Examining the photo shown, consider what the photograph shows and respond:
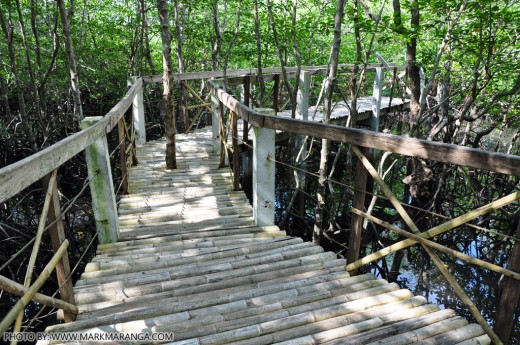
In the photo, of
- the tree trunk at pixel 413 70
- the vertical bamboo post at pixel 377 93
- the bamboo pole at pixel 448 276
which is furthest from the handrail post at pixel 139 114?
the vertical bamboo post at pixel 377 93

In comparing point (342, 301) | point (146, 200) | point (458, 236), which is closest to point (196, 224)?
point (146, 200)

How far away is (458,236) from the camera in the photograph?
8.46 meters

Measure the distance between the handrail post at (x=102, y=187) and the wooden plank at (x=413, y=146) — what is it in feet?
5.02

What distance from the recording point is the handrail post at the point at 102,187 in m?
3.28

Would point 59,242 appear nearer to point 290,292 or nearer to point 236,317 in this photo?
point 236,317

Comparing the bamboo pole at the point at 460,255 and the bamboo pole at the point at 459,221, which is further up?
the bamboo pole at the point at 459,221

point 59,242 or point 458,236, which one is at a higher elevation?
point 59,242

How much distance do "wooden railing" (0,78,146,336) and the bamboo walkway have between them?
0.24 meters

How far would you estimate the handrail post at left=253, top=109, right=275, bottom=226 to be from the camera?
3.71 metres

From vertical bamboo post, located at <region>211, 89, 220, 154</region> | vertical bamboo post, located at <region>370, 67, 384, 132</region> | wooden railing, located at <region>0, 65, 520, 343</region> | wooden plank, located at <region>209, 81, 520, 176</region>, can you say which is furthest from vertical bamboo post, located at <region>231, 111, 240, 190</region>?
vertical bamboo post, located at <region>370, 67, 384, 132</region>

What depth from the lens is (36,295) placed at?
1943 mm

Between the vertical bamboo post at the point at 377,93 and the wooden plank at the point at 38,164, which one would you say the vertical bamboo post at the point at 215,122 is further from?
the vertical bamboo post at the point at 377,93

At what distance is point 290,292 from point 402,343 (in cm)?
80

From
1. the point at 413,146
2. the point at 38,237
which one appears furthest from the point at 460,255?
the point at 38,237
